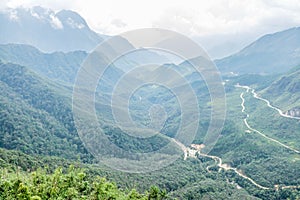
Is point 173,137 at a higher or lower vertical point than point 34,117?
higher

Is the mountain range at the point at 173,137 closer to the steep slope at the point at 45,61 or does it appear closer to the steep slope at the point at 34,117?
the steep slope at the point at 34,117

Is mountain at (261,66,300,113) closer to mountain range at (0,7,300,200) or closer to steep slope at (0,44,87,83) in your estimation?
mountain range at (0,7,300,200)

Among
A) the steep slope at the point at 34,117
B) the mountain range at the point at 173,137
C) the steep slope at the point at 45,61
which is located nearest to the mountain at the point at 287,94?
the mountain range at the point at 173,137

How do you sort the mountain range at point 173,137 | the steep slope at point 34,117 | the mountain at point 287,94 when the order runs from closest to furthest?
1. the mountain range at point 173,137
2. the steep slope at point 34,117
3. the mountain at point 287,94

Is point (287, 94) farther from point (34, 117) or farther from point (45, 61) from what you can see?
point (45, 61)

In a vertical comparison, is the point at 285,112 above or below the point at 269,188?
above

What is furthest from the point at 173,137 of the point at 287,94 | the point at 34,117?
the point at 287,94

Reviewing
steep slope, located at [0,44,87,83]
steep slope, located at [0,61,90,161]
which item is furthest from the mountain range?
steep slope, located at [0,44,87,83]

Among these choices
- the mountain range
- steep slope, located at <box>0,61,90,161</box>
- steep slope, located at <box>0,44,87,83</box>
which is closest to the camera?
the mountain range

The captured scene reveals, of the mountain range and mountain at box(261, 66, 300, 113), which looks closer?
the mountain range

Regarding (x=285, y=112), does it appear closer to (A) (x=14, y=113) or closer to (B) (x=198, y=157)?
(B) (x=198, y=157)

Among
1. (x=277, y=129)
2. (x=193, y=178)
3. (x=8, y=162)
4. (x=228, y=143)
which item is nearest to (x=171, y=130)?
(x=228, y=143)
